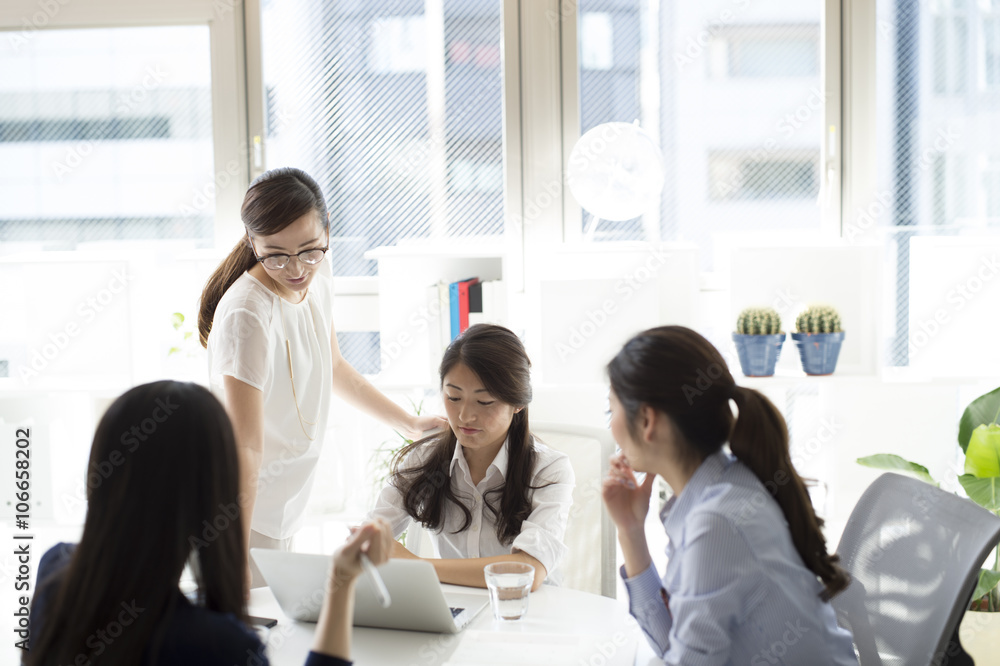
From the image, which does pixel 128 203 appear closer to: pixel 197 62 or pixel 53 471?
pixel 197 62

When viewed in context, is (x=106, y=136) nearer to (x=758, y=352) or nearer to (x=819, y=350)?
(x=758, y=352)

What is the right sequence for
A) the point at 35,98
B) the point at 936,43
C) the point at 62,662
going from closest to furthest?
the point at 62,662 → the point at 936,43 → the point at 35,98

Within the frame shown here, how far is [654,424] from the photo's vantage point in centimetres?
142

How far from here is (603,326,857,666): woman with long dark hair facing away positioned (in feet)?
4.15

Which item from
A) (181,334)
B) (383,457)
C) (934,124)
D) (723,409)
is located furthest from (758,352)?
(181,334)

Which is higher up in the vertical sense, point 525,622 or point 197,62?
point 197,62

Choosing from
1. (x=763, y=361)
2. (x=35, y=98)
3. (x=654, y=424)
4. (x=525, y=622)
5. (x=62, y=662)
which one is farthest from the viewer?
(x=35, y=98)

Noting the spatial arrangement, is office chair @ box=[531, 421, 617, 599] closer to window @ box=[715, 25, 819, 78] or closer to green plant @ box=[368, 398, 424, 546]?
green plant @ box=[368, 398, 424, 546]

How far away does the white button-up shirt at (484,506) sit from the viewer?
1.90m

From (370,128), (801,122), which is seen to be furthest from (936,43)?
(370,128)

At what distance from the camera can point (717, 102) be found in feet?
10.7

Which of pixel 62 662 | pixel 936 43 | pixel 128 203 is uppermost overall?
pixel 936 43

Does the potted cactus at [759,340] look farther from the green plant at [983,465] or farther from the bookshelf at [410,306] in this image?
the bookshelf at [410,306]

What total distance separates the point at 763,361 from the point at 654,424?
162cm
